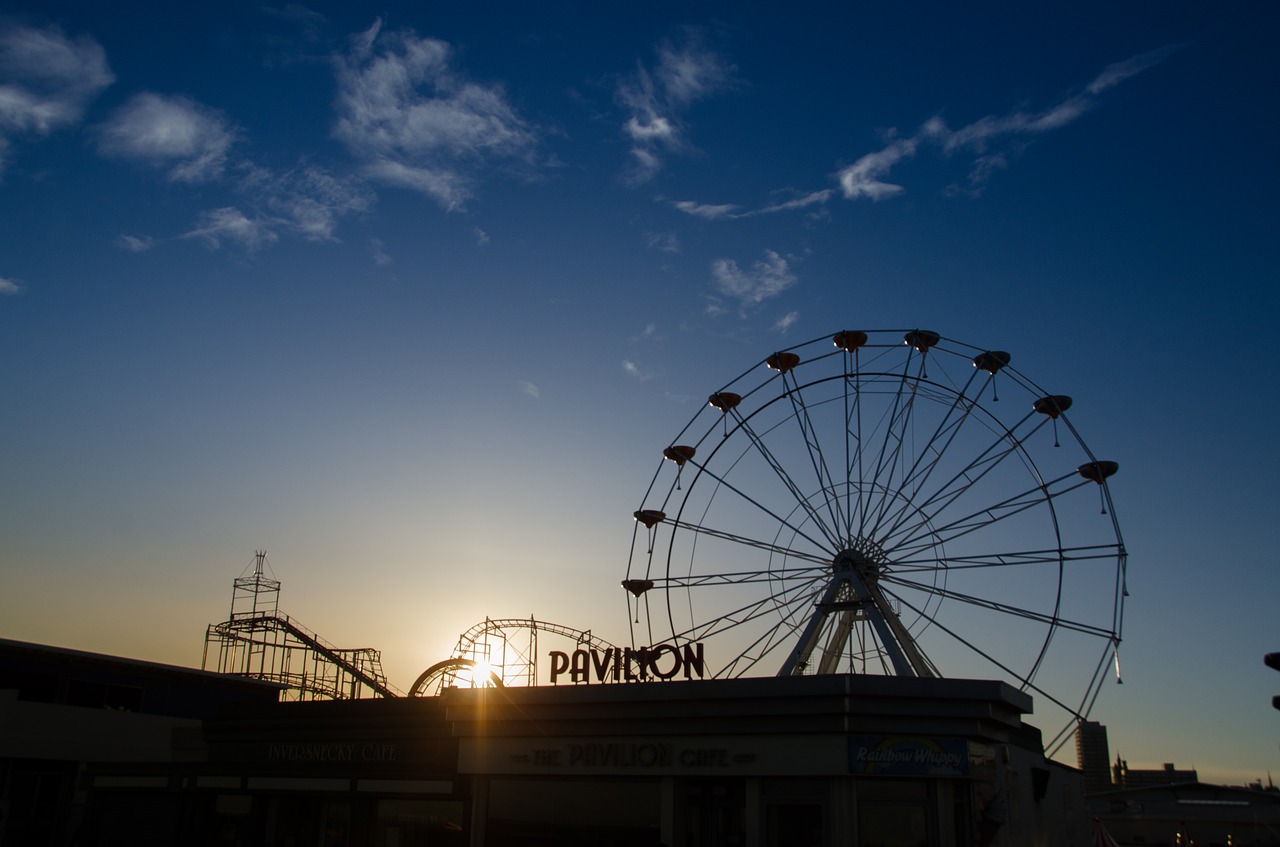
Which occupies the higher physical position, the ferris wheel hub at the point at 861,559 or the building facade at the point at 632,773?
the ferris wheel hub at the point at 861,559

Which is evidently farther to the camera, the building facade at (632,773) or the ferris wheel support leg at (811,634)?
the ferris wheel support leg at (811,634)

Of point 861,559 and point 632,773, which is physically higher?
point 861,559

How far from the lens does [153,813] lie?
99.7 ft

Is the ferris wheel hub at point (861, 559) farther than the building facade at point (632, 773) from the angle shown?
Yes

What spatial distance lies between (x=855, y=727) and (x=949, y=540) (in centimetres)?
1141

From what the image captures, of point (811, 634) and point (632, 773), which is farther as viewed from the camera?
point (811, 634)

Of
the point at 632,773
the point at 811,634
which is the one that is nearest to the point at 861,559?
the point at 811,634

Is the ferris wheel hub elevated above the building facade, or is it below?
above

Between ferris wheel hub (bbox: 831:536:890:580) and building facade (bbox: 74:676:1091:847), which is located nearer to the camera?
building facade (bbox: 74:676:1091:847)

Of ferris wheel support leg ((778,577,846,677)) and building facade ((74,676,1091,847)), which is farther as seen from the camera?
ferris wheel support leg ((778,577,846,677))

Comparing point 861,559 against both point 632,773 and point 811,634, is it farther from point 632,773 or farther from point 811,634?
point 632,773

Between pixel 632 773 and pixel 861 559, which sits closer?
pixel 632 773

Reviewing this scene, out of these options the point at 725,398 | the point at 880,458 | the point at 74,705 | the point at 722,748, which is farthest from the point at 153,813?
the point at 880,458

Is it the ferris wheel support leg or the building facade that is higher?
the ferris wheel support leg
